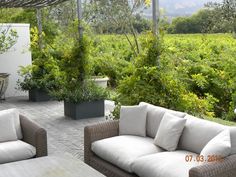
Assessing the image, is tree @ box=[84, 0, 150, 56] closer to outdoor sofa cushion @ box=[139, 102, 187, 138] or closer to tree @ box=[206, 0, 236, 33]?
tree @ box=[206, 0, 236, 33]

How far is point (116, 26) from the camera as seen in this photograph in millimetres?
10211

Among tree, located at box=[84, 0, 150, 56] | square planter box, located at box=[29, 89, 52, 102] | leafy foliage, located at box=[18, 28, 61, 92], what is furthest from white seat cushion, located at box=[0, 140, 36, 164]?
tree, located at box=[84, 0, 150, 56]

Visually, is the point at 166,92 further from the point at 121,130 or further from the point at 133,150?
the point at 133,150

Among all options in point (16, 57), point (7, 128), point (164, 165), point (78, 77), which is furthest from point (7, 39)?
point (164, 165)

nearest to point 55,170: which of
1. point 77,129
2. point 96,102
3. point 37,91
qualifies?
point 77,129

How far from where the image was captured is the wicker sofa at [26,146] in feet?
12.6

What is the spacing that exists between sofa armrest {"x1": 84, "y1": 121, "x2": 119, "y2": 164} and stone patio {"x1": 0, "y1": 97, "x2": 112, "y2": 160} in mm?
349

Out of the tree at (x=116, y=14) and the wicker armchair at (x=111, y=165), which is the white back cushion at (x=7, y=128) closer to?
the wicker armchair at (x=111, y=165)

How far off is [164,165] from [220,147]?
20.7 inches

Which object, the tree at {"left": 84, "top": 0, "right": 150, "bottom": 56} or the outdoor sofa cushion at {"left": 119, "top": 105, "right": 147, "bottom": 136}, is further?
the tree at {"left": 84, "top": 0, "right": 150, "bottom": 56}

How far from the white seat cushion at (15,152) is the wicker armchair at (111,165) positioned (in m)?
0.64

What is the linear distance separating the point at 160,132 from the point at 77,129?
9.46 ft

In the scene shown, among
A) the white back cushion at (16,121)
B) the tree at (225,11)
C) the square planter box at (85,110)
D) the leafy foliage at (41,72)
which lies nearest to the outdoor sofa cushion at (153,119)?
the white back cushion at (16,121)

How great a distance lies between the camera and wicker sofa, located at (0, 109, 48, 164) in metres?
3.85
